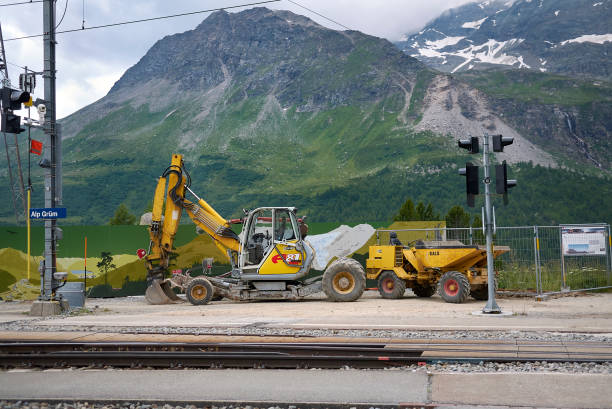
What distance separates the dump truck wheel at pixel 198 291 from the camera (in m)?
19.6

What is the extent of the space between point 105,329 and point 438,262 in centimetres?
1037

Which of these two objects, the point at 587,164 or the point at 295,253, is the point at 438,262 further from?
the point at 587,164

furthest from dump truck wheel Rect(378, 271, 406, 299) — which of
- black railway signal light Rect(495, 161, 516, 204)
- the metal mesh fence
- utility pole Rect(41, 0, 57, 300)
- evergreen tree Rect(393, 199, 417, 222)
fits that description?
evergreen tree Rect(393, 199, 417, 222)

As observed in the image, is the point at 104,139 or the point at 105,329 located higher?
the point at 104,139

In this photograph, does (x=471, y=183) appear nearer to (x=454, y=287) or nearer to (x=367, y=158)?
(x=454, y=287)

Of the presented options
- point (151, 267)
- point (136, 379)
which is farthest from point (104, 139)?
point (136, 379)

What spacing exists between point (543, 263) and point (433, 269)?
3.94 meters

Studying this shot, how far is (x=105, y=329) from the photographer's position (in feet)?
43.3

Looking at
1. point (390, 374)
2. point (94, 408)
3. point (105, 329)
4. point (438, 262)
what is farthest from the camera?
point (438, 262)

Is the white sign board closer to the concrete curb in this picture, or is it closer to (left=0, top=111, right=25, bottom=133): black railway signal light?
the concrete curb

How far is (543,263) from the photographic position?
65.9 ft

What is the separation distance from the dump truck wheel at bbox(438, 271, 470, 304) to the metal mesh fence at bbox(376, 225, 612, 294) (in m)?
2.68

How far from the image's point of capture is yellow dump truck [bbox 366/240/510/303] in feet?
60.4

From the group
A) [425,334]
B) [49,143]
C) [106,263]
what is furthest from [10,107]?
[425,334]
